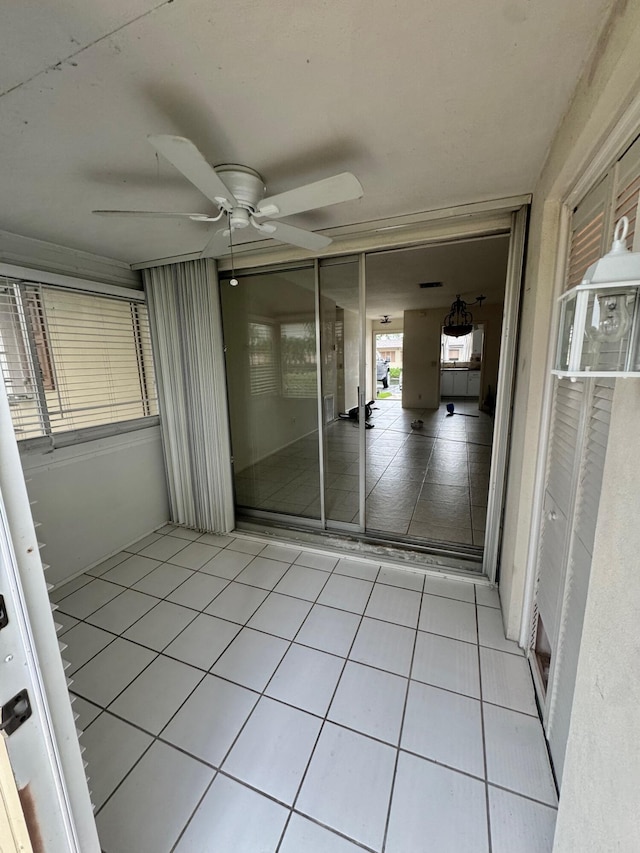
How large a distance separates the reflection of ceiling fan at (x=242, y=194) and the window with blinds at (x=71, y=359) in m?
1.41

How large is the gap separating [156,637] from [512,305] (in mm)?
2952

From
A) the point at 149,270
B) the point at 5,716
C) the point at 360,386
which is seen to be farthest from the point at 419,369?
Result: the point at 5,716

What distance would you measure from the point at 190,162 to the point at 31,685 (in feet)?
4.77

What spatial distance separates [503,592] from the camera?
209 centimetres

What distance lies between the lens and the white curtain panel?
9.36 ft

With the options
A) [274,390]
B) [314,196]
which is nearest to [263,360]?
[274,390]

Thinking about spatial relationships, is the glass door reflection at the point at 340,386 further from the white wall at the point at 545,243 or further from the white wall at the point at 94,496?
the white wall at the point at 94,496

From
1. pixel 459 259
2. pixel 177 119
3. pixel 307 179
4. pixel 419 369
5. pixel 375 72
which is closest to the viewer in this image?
pixel 375 72

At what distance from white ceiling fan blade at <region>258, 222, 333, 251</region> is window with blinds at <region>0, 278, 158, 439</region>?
1.72m

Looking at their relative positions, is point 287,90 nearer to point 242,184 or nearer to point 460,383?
point 242,184

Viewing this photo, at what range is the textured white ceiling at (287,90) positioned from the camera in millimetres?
896

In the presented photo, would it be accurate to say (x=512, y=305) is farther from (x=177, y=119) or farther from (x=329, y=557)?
(x=329, y=557)

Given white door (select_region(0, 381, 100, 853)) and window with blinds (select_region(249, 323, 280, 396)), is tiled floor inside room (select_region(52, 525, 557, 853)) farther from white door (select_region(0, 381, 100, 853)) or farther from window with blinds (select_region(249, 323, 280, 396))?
window with blinds (select_region(249, 323, 280, 396))

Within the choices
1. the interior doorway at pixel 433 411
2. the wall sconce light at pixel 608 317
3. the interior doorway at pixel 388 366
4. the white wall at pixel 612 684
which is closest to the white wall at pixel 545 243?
the wall sconce light at pixel 608 317
